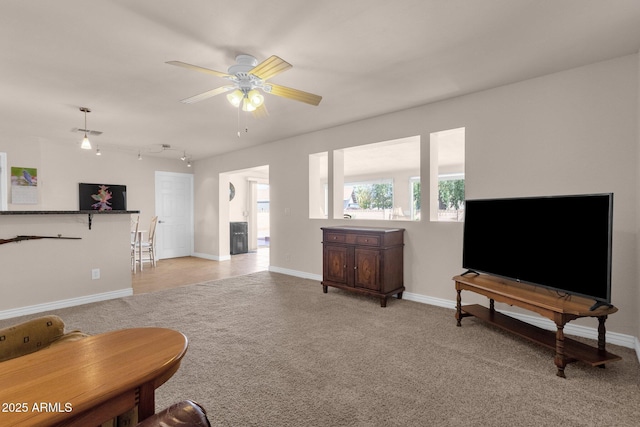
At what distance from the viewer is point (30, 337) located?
1.43 meters

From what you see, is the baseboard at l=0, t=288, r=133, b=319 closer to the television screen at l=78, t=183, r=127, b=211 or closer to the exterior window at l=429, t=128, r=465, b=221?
the television screen at l=78, t=183, r=127, b=211

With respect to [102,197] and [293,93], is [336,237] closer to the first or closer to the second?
[293,93]

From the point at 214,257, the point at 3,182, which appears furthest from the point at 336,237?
the point at 3,182

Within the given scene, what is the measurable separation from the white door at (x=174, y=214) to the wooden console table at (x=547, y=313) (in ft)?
22.3

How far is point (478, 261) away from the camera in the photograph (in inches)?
123

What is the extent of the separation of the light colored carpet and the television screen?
341 centimetres

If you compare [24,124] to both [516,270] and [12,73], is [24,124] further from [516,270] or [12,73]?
[516,270]

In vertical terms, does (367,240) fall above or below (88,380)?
above

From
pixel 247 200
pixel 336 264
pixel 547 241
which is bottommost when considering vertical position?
pixel 336 264

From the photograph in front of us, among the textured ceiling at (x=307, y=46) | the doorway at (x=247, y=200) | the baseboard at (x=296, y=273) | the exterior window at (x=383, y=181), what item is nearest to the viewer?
the textured ceiling at (x=307, y=46)

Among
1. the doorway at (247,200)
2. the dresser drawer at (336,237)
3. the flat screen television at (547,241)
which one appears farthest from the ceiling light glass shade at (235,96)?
the doorway at (247,200)

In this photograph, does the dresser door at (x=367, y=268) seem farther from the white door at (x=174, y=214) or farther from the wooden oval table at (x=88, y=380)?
the white door at (x=174, y=214)

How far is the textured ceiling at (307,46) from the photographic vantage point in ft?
6.74

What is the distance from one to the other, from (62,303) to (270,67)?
150 inches
